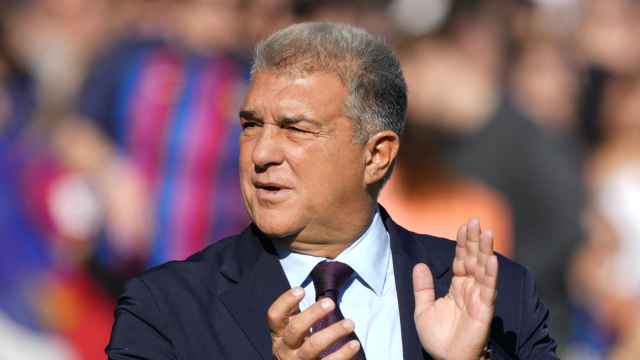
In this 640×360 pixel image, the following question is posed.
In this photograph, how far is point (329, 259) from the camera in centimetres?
364

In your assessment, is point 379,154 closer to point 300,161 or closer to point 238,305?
point 300,161

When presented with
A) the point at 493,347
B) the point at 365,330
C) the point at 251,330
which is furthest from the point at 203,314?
the point at 493,347

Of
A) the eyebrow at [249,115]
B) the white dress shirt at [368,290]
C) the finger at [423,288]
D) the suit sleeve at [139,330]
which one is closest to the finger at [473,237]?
the finger at [423,288]

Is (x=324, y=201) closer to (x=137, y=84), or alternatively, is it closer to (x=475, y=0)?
(x=137, y=84)

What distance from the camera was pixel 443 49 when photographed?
6.62 metres

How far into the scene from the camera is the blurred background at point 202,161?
6355mm

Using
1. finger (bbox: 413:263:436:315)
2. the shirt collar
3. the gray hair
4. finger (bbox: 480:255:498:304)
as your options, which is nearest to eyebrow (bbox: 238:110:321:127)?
the gray hair

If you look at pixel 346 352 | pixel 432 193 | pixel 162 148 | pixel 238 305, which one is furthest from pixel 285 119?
pixel 162 148

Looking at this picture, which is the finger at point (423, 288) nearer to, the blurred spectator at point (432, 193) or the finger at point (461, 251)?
the finger at point (461, 251)

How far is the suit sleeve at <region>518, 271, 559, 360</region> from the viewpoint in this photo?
3561 mm

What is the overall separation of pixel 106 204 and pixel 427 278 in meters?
3.19

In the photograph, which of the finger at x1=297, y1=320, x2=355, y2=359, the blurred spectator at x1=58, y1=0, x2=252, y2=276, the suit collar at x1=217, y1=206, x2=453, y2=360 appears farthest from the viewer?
the blurred spectator at x1=58, y1=0, x2=252, y2=276

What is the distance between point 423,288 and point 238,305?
44cm

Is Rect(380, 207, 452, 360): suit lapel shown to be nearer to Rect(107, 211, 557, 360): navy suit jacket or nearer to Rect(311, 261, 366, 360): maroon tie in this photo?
Rect(107, 211, 557, 360): navy suit jacket
